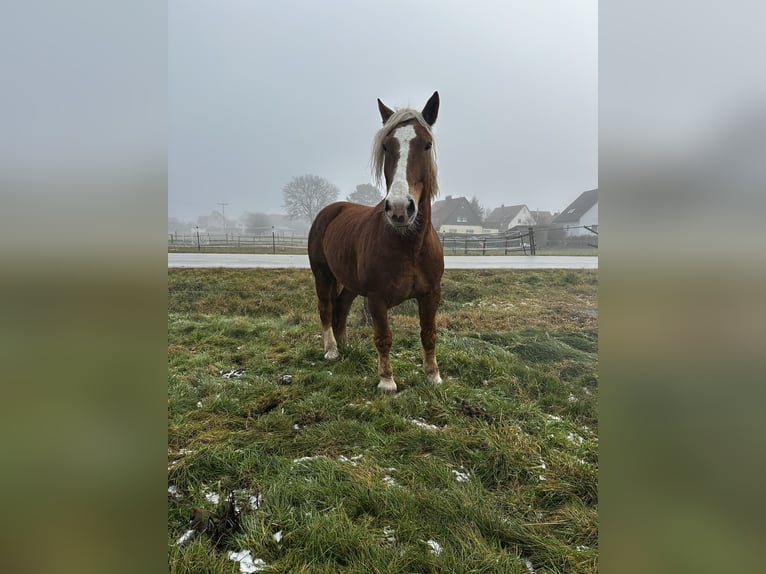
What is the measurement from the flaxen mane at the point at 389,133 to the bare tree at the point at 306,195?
7.16 metres

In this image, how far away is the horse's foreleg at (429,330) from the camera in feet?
9.82

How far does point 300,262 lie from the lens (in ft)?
32.1

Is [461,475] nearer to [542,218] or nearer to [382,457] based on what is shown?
[382,457]

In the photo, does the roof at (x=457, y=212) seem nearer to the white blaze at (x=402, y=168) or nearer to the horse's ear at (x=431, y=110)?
the horse's ear at (x=431, y=110)

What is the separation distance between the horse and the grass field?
588mm

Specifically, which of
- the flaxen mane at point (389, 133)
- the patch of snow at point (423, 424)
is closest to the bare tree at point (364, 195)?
the flaxen mane at point (389, 133)

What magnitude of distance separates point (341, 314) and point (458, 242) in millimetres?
9040
